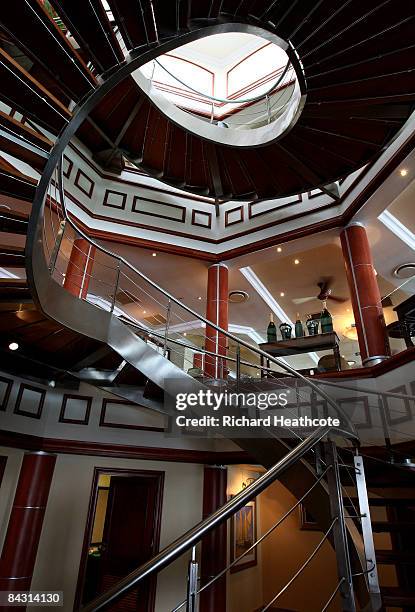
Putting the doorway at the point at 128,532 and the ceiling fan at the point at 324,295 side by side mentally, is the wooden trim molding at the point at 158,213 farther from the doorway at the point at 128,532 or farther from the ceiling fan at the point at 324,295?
the doorway at the point at 128,532

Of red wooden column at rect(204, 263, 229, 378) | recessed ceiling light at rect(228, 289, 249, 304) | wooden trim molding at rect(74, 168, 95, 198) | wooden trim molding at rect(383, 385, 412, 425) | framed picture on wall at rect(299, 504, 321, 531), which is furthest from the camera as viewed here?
recessed ceiling light at rect(228, 289, 249, 304)

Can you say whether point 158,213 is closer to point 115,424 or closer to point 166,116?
point 166,116

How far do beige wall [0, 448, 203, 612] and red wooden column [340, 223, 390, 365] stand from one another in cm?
316

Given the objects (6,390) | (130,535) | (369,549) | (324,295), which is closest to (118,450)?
(130,535)

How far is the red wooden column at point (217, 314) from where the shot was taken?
6.36 meters

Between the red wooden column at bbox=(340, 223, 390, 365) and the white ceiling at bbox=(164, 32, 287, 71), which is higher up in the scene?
the white ceiling at bbox=(164, 32, 287, 71)

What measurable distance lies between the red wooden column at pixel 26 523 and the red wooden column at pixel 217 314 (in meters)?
2.79

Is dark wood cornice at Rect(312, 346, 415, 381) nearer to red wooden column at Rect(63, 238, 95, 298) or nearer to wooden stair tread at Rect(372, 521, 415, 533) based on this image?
wooden stair tread at Rect(372, 521, 415, 533)

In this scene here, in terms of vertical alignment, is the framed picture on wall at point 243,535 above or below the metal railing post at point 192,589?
below

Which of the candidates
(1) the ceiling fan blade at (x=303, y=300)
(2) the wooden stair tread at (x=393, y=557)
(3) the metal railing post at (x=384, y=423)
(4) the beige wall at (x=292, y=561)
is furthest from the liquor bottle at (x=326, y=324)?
(2) the wooden stair tread at (x=393, y=557)

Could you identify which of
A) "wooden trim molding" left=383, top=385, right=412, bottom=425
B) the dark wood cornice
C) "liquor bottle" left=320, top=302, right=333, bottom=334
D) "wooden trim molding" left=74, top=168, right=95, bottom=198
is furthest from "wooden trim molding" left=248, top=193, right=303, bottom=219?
"wooden trim molding" left=383, top=385, right=412, bottom=425

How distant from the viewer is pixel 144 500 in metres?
5.50

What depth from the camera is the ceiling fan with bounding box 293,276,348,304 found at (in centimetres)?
873

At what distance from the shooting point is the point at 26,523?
4309 millimetres
